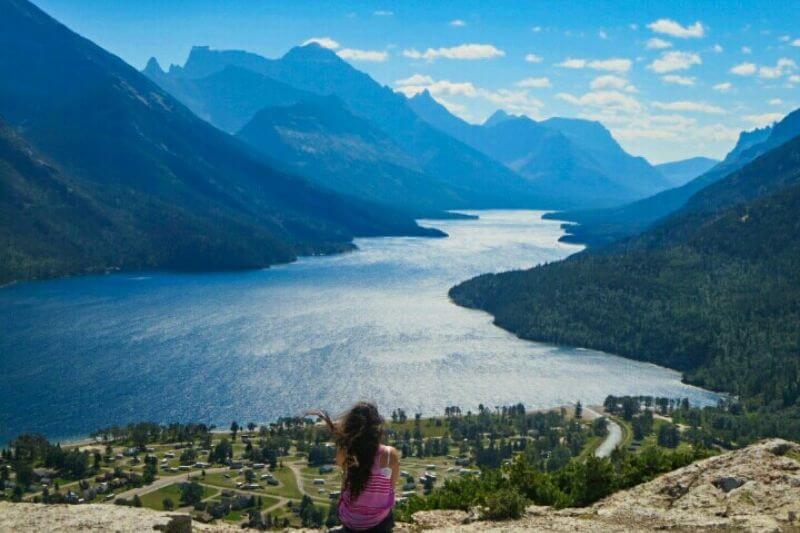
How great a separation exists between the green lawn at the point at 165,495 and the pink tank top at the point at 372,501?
10790cm

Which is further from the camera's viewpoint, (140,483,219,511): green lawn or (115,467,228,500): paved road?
(115,467,228,500): paved road

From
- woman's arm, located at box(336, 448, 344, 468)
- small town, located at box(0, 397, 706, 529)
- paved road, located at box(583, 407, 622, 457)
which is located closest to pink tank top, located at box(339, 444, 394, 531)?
woman's arm, located at box(336, 448, 344, 468)

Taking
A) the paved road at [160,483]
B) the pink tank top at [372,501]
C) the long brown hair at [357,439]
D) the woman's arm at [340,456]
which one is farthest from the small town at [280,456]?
the woman's arm at [340,456]

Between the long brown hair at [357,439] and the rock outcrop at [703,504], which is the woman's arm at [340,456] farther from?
the rock outcrop at [703,504]

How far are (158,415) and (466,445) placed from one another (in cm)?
7485

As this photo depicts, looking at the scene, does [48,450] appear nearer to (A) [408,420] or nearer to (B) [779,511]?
(A) [408,420]

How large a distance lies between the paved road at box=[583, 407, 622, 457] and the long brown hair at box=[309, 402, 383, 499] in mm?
133912

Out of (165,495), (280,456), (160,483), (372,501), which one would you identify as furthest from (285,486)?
(372,501)

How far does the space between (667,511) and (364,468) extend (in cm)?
1558

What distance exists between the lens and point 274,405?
18675 cm

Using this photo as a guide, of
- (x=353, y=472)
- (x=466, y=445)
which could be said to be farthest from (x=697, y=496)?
(x=466, y=445)

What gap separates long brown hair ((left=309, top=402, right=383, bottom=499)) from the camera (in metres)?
19.9

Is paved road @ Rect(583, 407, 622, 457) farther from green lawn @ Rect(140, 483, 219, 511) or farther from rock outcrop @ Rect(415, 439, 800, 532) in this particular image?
rock outcrop @ Rect(415, 439, 800, 532)

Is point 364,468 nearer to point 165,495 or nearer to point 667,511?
point 667,511
